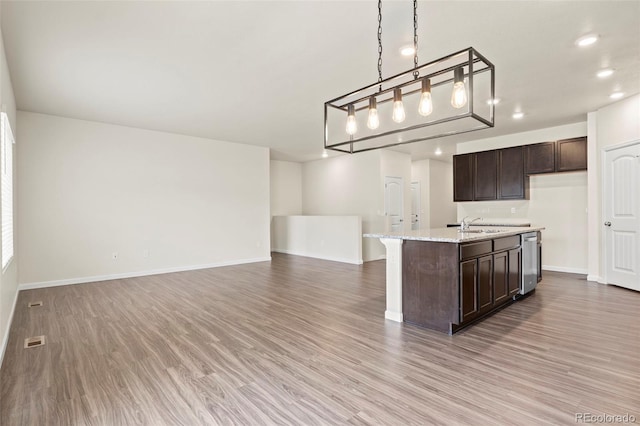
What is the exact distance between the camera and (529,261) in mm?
4473

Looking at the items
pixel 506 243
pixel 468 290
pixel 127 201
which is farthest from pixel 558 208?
pixel 127 201

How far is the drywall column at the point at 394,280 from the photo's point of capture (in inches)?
139

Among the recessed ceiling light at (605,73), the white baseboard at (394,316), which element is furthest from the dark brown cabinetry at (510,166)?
the white baseboard at (394,316)

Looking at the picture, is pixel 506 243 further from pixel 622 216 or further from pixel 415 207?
pixel 415 207

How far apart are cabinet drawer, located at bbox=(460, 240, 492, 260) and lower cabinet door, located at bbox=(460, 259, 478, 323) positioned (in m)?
0.06

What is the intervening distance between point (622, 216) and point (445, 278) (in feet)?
12.3

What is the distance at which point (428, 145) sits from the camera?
7.68 metres

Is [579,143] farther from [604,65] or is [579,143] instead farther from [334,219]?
[334,219]

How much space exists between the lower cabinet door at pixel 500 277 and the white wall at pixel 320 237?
360cm

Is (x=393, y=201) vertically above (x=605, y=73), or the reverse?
(x=605, y=73)

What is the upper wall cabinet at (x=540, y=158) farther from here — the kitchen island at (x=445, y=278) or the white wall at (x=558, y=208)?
the kitchen island at (x=445, y=278)

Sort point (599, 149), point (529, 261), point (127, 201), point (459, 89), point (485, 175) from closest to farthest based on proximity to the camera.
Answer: point (459, 89), point (529, 261), point (599, 149), point (127, 201), point (485, 175)

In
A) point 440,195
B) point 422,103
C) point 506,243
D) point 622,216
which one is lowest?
point 506,243

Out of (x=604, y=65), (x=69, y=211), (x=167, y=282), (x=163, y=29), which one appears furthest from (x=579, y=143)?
(x=69, y=211)
